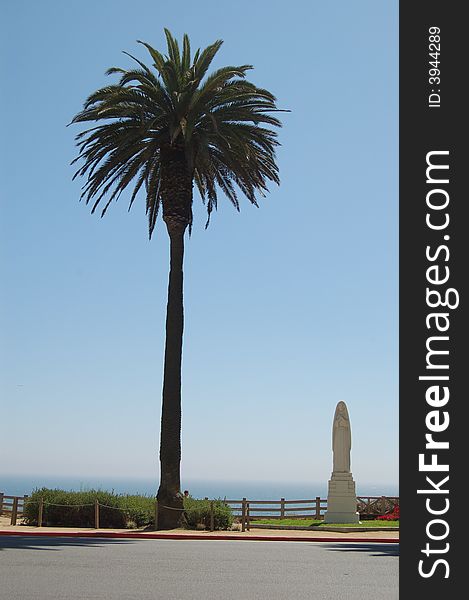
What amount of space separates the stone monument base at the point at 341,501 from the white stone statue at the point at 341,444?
0.36m

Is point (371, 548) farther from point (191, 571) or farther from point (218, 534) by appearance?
point (191, 571)

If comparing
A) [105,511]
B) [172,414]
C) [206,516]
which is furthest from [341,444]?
[105,511]

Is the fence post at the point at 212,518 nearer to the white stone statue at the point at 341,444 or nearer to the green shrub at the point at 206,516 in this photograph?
the green shrub at the point at 206,516

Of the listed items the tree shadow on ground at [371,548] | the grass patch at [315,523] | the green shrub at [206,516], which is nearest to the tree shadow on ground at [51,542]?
the tree shadow on ground at [371,548]

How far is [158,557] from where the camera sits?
17125mm

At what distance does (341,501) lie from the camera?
30531 millimetres

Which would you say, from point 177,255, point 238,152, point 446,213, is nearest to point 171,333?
point 177,255

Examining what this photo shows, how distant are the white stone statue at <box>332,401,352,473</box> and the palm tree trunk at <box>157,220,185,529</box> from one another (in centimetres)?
595

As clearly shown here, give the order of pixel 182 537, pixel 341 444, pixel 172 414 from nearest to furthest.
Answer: pixel 182 537, pixel 172 414, pixel 341 444

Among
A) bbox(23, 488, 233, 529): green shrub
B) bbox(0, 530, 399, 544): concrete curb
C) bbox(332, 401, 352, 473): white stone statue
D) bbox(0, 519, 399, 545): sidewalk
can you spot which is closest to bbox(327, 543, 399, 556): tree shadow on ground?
bbox(0, 530, 399, 544): concrete curb

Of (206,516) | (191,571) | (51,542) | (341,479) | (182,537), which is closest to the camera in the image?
(191,571)

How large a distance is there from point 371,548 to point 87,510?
1048 centimetres

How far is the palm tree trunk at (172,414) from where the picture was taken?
2777cm

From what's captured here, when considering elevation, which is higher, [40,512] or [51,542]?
[40,512]
